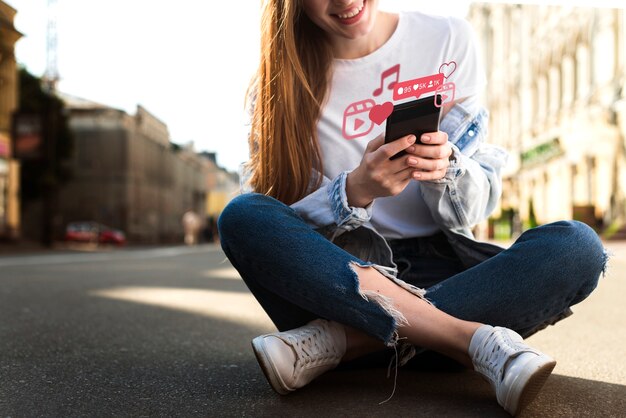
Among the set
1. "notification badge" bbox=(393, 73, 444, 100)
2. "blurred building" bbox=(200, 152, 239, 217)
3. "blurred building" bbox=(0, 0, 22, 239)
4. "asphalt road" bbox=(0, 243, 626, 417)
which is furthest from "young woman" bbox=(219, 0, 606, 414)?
"blurred building" bbox=(200, 152, 239, 217)

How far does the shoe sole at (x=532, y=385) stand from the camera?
4.98ft

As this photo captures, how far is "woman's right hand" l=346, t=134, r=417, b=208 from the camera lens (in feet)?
5.41

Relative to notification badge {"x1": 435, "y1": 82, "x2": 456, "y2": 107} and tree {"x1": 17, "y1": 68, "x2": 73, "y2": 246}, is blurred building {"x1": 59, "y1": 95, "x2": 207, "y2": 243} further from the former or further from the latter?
notification badge {"x1": 435, "y1": 82, "x2": 456, "y2": 107}

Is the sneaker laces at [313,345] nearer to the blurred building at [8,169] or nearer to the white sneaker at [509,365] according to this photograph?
the white sneaker at [509,365]

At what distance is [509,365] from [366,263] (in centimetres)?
38

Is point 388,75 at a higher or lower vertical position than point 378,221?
higher

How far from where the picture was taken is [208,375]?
2.18m

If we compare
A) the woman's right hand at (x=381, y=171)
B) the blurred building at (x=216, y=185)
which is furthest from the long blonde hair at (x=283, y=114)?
the blurred building at (x=216, y=185)

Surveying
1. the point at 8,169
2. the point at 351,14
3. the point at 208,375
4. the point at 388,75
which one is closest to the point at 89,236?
the point at 8,169

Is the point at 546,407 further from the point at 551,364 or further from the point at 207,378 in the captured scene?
the point at 207,378

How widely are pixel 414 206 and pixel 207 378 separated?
2.36ft

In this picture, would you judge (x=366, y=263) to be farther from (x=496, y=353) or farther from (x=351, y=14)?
(x=351, y=14)

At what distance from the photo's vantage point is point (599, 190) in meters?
19.5

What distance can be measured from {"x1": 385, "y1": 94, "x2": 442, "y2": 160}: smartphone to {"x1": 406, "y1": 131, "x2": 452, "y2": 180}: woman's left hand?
27mm
